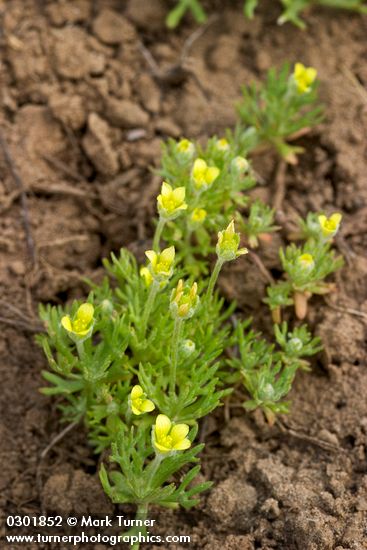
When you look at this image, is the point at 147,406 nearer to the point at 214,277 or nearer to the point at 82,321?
the point at 82,321

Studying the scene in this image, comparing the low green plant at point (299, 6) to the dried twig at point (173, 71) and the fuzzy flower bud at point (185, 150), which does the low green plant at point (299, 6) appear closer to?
the dried twig at point (173, 71)

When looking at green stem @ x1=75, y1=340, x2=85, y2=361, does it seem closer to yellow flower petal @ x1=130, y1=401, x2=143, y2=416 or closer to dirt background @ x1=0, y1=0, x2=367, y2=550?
yellow flower petal @ x1=130, y1=401, x2=143, y2=416

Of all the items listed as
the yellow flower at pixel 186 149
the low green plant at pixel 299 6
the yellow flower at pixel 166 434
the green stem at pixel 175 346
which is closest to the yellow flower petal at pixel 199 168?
the yellow flower at pixel 186 149

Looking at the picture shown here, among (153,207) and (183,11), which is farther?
(183,11)

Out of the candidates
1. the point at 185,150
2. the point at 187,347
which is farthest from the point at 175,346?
the point at 185,150

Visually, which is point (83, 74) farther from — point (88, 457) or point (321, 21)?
point (88, 457)

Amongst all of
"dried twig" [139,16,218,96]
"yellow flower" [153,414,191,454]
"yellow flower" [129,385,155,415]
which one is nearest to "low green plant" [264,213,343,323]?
"yellow flower" [129,385,155,415]

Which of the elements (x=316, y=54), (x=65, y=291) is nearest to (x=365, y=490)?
(x=65, y=291)
